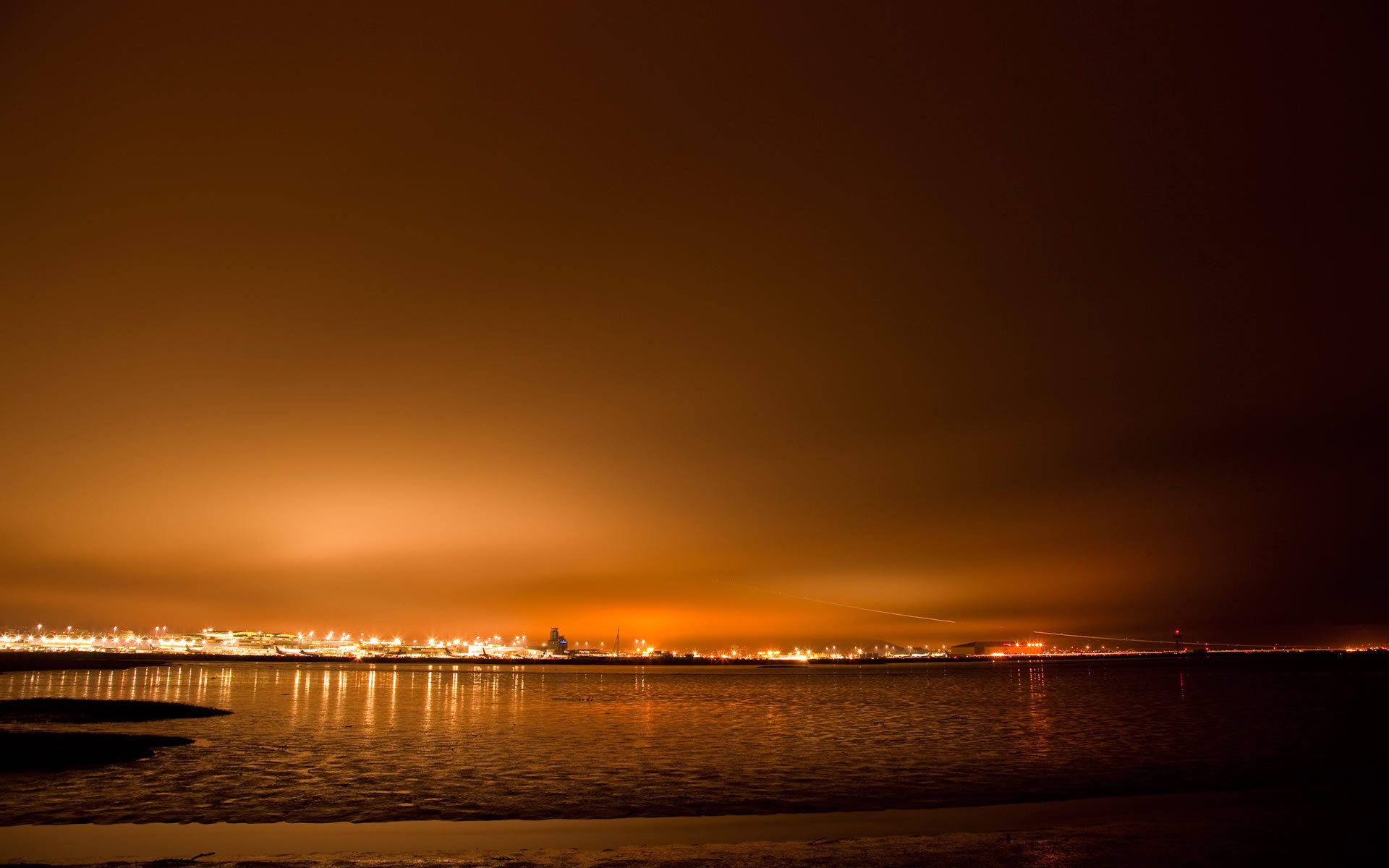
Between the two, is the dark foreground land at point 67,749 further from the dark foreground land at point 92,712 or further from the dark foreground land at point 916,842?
the dark foreground land at point 916,842

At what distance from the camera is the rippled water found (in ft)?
78.3

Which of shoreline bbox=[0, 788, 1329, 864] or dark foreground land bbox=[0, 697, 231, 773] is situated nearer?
shoreline bbox=[0, 788, 1329, 864]

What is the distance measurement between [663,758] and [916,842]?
17.3 meters

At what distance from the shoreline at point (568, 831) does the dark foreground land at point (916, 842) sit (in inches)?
2.8

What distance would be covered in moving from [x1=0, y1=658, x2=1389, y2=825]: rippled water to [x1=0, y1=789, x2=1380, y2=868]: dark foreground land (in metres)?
2.42

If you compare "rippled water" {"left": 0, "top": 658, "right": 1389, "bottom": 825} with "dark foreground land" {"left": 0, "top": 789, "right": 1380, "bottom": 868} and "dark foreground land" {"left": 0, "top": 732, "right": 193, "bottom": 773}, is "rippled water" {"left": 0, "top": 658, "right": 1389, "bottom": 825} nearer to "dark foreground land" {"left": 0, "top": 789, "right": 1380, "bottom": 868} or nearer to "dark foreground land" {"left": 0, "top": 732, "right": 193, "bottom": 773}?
"dark foreground land" {"left": 0, "top": 732, "right": 193, "bottom": 773}

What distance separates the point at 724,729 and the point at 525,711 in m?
20.6

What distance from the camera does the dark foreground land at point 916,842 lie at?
16.4 metres

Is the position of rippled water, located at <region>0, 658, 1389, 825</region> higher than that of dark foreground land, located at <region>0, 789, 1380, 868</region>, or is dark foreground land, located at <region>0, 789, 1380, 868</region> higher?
dark foreground land, located at <region>0, 789, 1380, 868</region>

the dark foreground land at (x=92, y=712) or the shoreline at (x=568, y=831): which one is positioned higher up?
the shoreline at (x=568, y=831)

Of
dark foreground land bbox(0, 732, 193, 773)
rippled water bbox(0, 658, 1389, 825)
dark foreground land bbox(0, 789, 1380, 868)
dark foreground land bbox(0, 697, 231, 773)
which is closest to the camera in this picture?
dark foreground land bbox(0, 789, 1380, 868)

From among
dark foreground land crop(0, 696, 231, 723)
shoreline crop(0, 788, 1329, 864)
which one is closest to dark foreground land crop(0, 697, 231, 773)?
dark foreground land crop(0, 696, 231, 723)

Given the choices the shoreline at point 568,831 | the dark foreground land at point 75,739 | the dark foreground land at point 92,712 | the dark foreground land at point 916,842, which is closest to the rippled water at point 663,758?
the shoreline at point 568,831

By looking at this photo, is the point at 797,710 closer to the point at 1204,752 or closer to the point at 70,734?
the point at 1204,752
